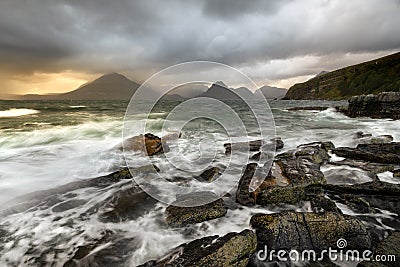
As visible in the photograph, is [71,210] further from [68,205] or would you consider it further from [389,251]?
[389,251]

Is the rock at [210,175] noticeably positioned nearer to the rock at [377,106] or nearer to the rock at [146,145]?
the rock at [146,145]

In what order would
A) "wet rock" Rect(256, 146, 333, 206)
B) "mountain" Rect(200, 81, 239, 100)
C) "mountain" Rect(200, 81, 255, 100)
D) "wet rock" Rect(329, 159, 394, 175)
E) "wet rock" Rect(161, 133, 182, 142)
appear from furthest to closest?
"wet rock" Rect(161, 133, 182, 142) → "wet rock" Rect(329, 159, 394, 175) → "wet rock" Rect(256, 146, 333, 206) → "mountain" Rect(200, 81, 239, 100) → "mountain" Rect(200, 81, 255, 100)

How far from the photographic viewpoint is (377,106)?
26.8m

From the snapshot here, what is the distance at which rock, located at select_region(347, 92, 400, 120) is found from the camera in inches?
992

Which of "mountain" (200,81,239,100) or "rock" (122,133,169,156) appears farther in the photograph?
"rock" (122,133,169,156)

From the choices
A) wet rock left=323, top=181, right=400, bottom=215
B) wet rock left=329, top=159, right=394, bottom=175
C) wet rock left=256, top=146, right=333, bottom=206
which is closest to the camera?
wet rock left=323, top=181, right=400, bottom=215

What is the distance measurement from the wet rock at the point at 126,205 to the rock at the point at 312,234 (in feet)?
10.00

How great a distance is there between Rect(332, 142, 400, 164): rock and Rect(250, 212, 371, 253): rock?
5.64 meters

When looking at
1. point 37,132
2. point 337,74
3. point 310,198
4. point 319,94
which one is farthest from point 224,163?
point 337,74

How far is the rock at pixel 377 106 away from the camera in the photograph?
2519cm

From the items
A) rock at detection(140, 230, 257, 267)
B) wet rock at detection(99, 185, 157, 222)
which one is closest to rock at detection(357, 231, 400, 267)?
rock at detection(140, 230, 257, 267)

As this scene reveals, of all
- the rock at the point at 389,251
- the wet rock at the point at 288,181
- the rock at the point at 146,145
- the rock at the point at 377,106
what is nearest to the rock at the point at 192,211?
the wet rock at the point at 288,181

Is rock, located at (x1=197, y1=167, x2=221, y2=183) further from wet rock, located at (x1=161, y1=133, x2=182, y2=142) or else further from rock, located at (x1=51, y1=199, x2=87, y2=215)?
Result: wet rock, located at (x1=161, y1=133, x2=182, y2=142)

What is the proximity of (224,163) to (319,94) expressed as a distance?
13117cm
